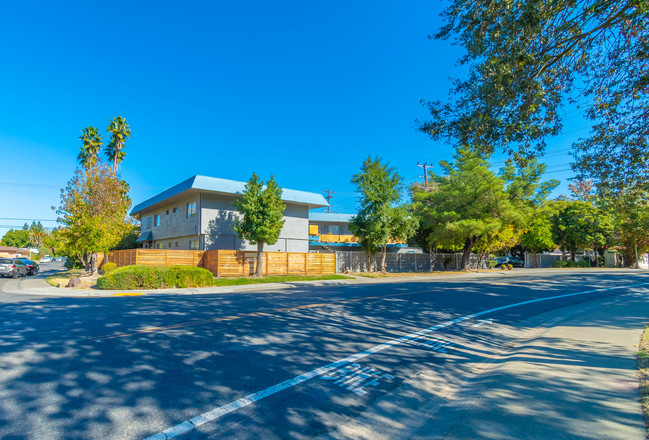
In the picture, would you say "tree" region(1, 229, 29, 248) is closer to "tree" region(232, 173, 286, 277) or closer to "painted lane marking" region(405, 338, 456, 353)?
"tree" region(232, 173, 286, 277)

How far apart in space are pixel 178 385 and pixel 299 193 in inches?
975

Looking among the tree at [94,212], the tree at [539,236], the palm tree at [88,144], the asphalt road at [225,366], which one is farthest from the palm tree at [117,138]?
the tree at [539,236]

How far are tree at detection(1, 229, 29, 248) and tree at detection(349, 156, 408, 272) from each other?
148636 millimetres

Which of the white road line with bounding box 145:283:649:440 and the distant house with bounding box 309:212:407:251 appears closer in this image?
the white road line with bounding box 145:283:649:440

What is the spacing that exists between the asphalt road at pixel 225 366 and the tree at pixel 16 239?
505 ft

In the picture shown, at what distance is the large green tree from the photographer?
A: 27.1 meters

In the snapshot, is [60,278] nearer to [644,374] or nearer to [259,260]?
[259,260]

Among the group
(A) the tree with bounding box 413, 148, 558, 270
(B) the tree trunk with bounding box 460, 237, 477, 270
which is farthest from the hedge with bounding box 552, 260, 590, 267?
(B) the tree trunk with bounding box 460, 237, 477, 270

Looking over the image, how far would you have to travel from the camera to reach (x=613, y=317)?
9648mm

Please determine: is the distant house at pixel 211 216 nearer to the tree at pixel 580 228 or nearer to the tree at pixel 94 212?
the tree at pixel 94 212

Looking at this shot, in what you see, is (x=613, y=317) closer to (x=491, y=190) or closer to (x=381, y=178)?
(x=381, y=178)

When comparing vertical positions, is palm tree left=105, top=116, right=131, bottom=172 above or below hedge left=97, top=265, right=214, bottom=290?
above

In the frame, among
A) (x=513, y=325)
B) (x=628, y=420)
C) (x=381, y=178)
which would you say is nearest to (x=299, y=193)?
(x=381, y=178)

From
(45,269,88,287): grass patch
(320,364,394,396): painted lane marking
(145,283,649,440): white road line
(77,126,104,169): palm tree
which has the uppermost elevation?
(77,126,104,169): palm tree
